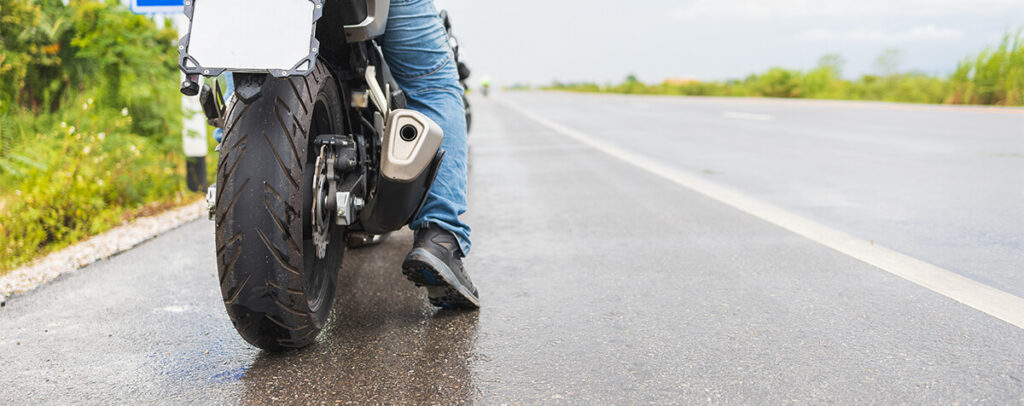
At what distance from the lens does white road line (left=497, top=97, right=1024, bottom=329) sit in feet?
8.59

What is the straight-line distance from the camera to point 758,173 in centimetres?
659

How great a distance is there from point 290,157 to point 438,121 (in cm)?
86

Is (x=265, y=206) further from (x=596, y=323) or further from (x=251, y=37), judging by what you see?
(x=596, y=323)

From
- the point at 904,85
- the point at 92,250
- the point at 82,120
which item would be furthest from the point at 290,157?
the point at 904,85

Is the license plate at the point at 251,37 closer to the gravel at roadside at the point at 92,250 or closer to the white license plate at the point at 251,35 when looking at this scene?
the white license plate at the point at 251,35

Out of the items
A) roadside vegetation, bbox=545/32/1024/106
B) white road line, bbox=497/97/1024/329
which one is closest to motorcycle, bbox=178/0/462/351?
white road line, bbox=497/97/1024/329

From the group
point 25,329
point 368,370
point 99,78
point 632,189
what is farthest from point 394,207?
point 99,78

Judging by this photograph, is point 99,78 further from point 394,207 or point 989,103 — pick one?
point 989,103

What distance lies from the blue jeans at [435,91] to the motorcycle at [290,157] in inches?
8.2

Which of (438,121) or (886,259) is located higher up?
(438,121)

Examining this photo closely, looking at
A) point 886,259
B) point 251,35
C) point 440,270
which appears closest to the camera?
point 251,35

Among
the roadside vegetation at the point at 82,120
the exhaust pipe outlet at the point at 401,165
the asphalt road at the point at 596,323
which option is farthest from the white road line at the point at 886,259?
the roadside vegetation at the point at 82,120

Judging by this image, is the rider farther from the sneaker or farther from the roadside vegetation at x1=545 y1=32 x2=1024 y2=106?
the roadside vegetation at x1=545 y1=32 x2=1024 y2=106

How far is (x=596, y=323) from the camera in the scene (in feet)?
8.23
